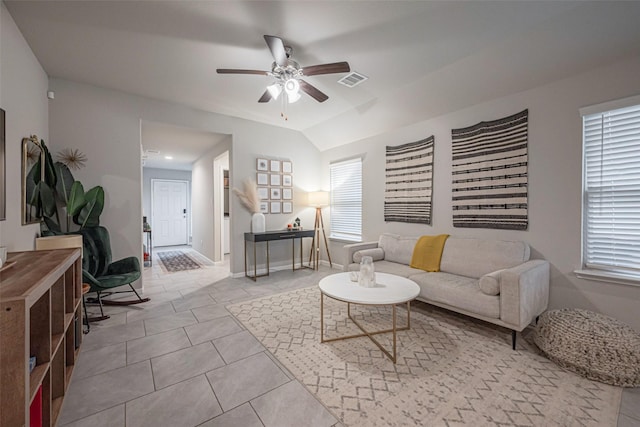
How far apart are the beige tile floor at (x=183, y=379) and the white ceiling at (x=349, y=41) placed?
2.67 m

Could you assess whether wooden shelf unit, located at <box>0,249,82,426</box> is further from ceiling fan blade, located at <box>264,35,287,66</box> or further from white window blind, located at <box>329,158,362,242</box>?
white window blind, located at <box>329,158,362,242</box>

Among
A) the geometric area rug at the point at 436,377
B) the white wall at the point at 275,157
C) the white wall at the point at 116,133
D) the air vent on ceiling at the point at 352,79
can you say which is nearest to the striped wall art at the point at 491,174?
the geometric area rug at the point at 436,377

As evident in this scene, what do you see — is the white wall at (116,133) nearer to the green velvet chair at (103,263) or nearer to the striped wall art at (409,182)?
the green velvet chair at (103,263)

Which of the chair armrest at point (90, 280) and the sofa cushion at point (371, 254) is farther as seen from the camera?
the sofa cushion at point (371, 254)

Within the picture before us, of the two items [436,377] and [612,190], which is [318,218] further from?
[612,190]

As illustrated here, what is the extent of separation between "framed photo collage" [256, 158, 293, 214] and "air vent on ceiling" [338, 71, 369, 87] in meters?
2.14

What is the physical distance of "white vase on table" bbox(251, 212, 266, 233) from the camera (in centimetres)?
448

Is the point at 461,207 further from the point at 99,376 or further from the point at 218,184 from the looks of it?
the point at 218,184

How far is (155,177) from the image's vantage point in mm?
7953

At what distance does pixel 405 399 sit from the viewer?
1.60 metres

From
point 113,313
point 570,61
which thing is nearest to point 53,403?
point 113,313

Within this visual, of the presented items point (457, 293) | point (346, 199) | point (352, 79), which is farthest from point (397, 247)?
point (352, 79)

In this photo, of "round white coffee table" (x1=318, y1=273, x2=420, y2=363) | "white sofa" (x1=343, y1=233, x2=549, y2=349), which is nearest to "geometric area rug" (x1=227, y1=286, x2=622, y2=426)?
"round white coffee table" (x1=318, y1=273, x2=420, y2=363)

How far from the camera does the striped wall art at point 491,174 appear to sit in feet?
9.09
